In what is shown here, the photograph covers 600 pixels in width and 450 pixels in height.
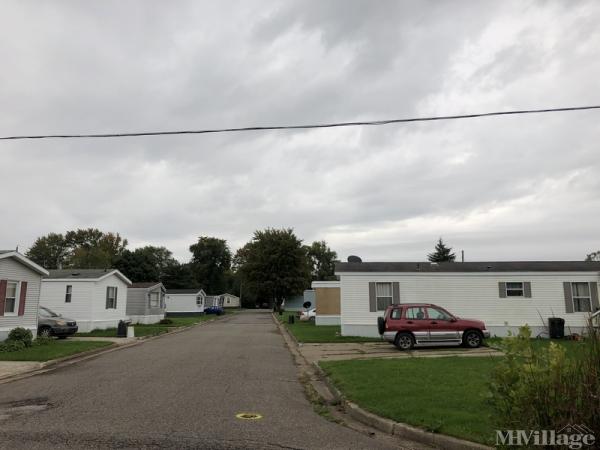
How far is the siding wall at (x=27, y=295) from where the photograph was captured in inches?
793

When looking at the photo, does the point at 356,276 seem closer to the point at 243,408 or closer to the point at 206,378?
the point at 206,378

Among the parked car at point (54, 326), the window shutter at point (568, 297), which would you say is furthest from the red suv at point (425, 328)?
the parked car at point (54, 326)

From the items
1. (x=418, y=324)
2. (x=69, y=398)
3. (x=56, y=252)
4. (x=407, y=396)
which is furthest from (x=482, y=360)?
(x=56, y=252)

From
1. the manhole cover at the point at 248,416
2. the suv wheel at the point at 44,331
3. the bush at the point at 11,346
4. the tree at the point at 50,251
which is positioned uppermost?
the tree at the point at 50,251

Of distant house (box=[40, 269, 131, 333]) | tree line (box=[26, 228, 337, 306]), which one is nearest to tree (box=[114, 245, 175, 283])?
tree line (box=[26, 228, 337, 306])

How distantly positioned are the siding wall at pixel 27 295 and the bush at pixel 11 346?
4.15 feet

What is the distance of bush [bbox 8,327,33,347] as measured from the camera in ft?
64.6

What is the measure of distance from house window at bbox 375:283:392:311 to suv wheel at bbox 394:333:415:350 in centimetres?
429

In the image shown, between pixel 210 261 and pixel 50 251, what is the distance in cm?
3121

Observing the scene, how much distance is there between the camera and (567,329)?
2269cm

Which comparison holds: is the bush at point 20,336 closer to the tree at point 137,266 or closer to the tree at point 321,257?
the tree at point 137,266

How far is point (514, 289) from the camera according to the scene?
23328 millimetres

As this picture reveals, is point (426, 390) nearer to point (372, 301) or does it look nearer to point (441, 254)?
point (372, 301)

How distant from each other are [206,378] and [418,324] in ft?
31.8
